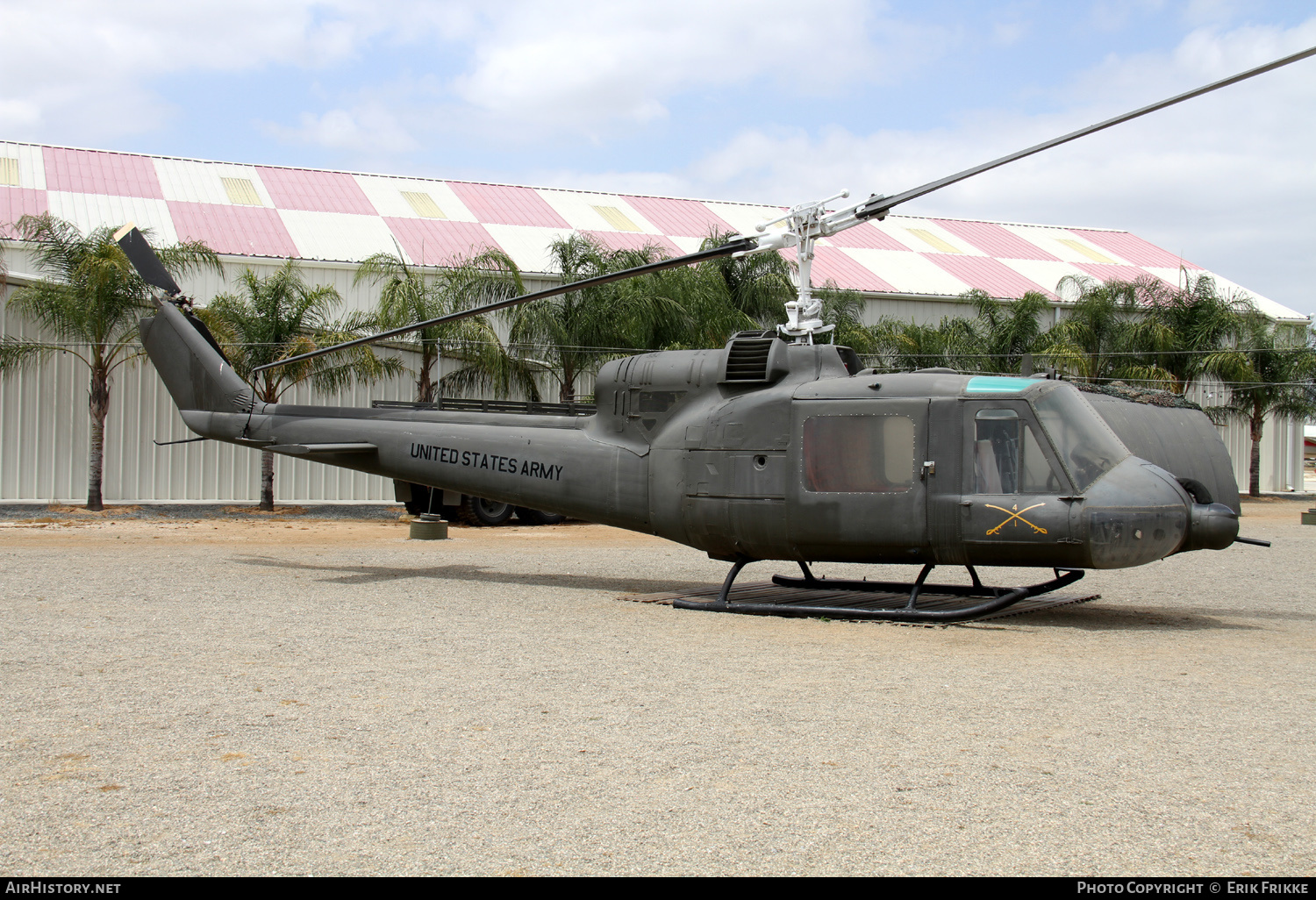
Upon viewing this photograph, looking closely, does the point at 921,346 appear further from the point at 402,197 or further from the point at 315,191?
the point at 315,191

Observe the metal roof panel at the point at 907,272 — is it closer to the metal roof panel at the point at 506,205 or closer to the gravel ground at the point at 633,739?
the metal roof panel at the point at 506,205

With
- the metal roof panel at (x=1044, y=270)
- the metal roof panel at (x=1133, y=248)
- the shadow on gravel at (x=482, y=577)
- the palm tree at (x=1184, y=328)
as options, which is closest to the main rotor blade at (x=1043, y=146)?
the shadow on gravel at (x=482, y=577)

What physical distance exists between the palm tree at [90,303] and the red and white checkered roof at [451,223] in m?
3.20

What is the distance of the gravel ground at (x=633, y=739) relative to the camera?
4031mm

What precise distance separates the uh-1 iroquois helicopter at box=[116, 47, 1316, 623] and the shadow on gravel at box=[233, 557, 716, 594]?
1.06 metres

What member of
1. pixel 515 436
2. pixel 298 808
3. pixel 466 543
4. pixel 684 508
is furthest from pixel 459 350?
pixel 298 808

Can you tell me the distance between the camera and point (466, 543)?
18.2m

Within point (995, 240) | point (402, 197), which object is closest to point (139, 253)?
point (402, 197)

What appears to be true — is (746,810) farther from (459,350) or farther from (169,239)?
(169,239)

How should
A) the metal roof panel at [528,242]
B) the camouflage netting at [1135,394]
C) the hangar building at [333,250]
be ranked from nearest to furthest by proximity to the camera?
1. the camouflage netting at [1135,394]
2. the hangar building at [333,250]
3. the metal roof panel at [528,242]

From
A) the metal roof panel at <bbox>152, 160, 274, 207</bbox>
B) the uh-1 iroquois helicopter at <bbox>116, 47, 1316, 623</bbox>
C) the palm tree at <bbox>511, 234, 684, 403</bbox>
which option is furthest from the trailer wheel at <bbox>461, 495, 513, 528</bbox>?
the metal roof panel at <bbox>152, 160, 274, 207</bbox>

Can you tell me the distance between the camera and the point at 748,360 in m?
10.9

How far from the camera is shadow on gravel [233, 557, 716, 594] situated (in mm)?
12547

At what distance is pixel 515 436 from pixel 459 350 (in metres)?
12.4
